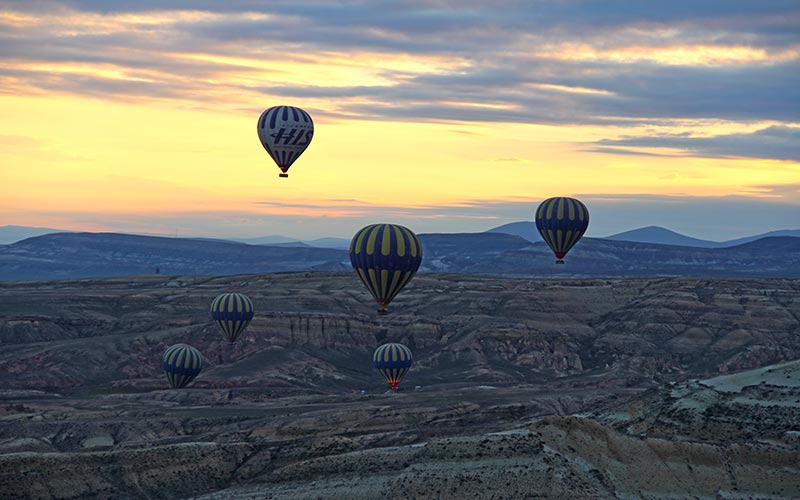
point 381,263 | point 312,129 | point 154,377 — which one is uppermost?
point 312,129

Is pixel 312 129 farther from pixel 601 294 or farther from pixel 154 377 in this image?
pixel 601 294

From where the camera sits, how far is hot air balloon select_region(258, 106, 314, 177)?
11150 cm

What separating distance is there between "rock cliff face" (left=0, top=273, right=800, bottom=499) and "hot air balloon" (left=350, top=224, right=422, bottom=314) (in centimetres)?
973

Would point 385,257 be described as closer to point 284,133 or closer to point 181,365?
point 284,133

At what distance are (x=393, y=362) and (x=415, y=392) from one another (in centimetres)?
372

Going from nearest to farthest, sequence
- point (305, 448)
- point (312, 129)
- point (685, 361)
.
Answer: point (305, 448) < point (312, 129) < point (685, 361)

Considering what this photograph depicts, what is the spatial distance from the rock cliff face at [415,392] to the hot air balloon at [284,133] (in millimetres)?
22647

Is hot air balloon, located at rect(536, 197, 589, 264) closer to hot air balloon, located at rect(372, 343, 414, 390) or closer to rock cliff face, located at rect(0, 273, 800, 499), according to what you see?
rock cliff face, located at rect(0, 273, 800, 499)

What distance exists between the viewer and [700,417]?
72875 mm

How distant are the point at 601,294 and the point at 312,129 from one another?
210 feet

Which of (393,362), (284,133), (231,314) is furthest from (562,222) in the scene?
(231,314)

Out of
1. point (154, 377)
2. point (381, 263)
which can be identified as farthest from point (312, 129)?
point (154, 377)

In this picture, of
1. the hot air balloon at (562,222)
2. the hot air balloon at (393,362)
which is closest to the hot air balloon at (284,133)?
the hot air balloon at (393,362)

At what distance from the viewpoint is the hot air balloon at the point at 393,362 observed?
392 feet
